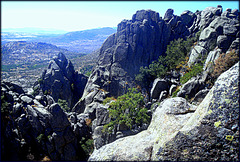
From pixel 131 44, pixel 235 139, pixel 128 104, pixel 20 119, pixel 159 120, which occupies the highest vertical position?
pixel 131 44

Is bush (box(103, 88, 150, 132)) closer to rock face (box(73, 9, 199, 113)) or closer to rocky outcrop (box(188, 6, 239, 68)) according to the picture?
rocky outcrop (box(188, 6, 239, 68))

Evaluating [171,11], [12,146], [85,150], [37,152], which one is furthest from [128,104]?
[171,11]

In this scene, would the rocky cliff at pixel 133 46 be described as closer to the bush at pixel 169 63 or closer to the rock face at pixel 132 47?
the rock face at pixel 132 47

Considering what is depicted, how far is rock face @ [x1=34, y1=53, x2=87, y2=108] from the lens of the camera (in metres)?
50.2

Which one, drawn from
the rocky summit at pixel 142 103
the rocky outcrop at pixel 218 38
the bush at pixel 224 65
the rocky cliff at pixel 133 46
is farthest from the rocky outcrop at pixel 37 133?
the rocky outcrop at pixel 218 38

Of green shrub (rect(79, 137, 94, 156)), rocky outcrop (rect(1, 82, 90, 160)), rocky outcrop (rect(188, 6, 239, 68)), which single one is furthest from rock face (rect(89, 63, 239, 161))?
rocky outcrop (rect(188, 6, 239, 68))

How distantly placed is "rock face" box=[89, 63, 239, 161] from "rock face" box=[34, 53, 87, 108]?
155 feet

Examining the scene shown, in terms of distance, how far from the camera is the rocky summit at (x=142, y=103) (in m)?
6.75

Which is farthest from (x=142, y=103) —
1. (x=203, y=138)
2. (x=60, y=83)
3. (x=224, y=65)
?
(x=60, y=83)

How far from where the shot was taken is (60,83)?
50875 millimetres

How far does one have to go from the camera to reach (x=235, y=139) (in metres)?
6.07

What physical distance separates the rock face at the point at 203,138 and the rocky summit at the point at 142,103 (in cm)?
4

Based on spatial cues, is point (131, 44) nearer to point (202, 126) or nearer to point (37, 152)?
point (37, 152)

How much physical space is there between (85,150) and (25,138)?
1062 cm
